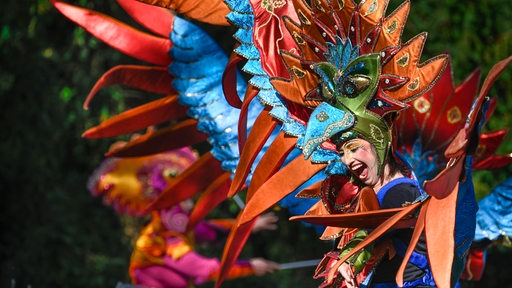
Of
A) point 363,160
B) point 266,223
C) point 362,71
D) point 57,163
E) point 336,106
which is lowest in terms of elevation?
point 57,163

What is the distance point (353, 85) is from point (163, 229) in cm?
267

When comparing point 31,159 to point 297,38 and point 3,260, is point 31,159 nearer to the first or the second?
point 3,260

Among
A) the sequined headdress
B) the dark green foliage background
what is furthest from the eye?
the dark green foliage background

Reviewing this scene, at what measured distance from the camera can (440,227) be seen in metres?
3.36

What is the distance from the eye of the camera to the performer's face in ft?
12.4

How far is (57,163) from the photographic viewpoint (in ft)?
25.7

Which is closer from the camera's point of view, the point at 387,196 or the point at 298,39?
the point at 387,196

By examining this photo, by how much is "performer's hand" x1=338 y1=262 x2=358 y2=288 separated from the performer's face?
0.30 m

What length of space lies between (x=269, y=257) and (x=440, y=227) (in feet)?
13.8

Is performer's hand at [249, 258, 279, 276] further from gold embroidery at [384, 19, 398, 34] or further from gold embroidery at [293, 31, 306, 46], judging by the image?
gold embroidery at [384, 19, 398, 34]

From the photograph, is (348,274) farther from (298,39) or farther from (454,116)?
(454,116)

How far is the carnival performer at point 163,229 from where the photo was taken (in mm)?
6152

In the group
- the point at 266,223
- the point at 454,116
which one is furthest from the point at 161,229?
the point at 454,116

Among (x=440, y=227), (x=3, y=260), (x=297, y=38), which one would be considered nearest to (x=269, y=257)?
(x=3, y=260)
